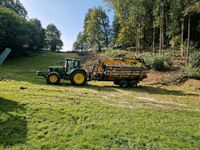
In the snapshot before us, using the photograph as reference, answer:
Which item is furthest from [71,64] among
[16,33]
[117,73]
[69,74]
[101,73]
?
[16,33]

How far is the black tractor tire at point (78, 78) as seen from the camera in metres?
16.6

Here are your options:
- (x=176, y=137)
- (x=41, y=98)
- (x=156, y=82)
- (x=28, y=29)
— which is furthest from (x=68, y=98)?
(x=28, y=29)

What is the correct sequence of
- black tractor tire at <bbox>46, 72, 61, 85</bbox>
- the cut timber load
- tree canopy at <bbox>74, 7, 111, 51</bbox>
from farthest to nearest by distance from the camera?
tree canopy at <bbox>74, 7, 111, 51</bbox>
the cut timber load
black tractor tire at <bbox>46, 72, 61, 85</bbox>

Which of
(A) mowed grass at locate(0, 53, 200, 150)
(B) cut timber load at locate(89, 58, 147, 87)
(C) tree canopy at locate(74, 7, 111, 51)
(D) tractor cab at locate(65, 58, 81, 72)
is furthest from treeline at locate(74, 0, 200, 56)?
(A) mowed grass at locate(0, 53, 200, 150)

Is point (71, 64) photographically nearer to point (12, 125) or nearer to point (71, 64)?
point (71, 64)

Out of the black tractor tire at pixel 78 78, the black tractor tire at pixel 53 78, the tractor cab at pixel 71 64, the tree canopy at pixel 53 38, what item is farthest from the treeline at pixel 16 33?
the tree canopy at pixel 53 38

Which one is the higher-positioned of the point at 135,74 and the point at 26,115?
the point at 135,74

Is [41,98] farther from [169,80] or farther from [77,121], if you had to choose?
[169,80]

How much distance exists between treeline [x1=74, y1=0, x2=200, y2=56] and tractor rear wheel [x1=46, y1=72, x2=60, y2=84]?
434 inches

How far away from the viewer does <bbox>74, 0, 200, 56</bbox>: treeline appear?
93.7 ft

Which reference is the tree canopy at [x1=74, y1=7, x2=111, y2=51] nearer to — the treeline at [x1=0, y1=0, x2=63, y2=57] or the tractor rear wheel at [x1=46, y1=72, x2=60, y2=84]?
the treeline at [x1=0, y1=0, x2=63, y2=57]

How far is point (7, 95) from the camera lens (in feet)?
Answer: 35.9

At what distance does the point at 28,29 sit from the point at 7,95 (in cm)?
2988

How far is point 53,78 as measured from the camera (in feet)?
53.5
